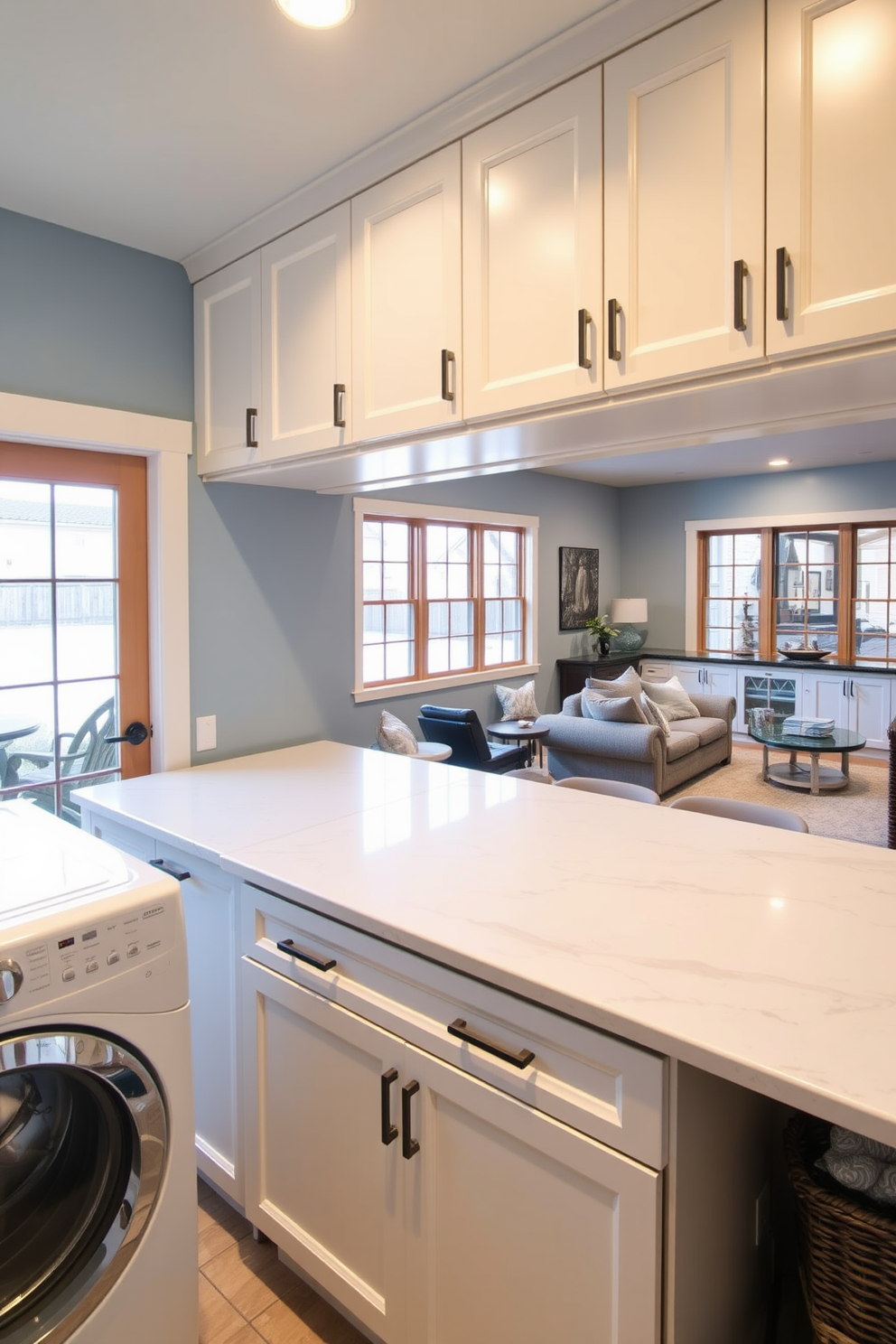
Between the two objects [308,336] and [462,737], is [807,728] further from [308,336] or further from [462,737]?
[308,336]

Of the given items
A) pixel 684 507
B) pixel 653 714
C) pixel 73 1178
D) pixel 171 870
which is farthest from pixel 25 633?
pixel 684 507

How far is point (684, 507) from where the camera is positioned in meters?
8.34

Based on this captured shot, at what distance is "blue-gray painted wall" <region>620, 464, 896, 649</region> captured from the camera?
719cm

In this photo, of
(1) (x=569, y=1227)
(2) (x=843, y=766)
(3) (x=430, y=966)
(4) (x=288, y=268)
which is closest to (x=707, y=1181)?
(1) (x=569, y=1227)

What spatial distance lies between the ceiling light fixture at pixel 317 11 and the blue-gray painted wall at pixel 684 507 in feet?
23.1

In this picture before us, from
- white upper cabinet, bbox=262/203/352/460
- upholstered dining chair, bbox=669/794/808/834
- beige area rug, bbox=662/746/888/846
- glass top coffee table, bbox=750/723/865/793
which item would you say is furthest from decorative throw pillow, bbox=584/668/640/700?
white upper cabinet, bbox=262/203/352/460

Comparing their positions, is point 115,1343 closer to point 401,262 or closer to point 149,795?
point 149,795

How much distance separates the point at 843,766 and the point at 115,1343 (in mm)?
5879

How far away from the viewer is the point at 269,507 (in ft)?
9.12

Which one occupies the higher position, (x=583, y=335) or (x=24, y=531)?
(x=583, y=335)

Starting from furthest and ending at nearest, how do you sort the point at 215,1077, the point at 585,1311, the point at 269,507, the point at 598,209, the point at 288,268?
the point at 269,507 < the point at 288,268 < the point at 215,1077 < the point at 598,209 < the point at 585,1311

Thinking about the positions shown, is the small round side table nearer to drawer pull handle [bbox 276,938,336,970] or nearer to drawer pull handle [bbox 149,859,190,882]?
drawer pull handle [bbox 149,859,190,882]

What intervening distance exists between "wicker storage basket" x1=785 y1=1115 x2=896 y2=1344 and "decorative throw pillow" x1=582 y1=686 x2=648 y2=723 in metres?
4.34

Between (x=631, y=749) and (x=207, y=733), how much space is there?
345 centimetres
